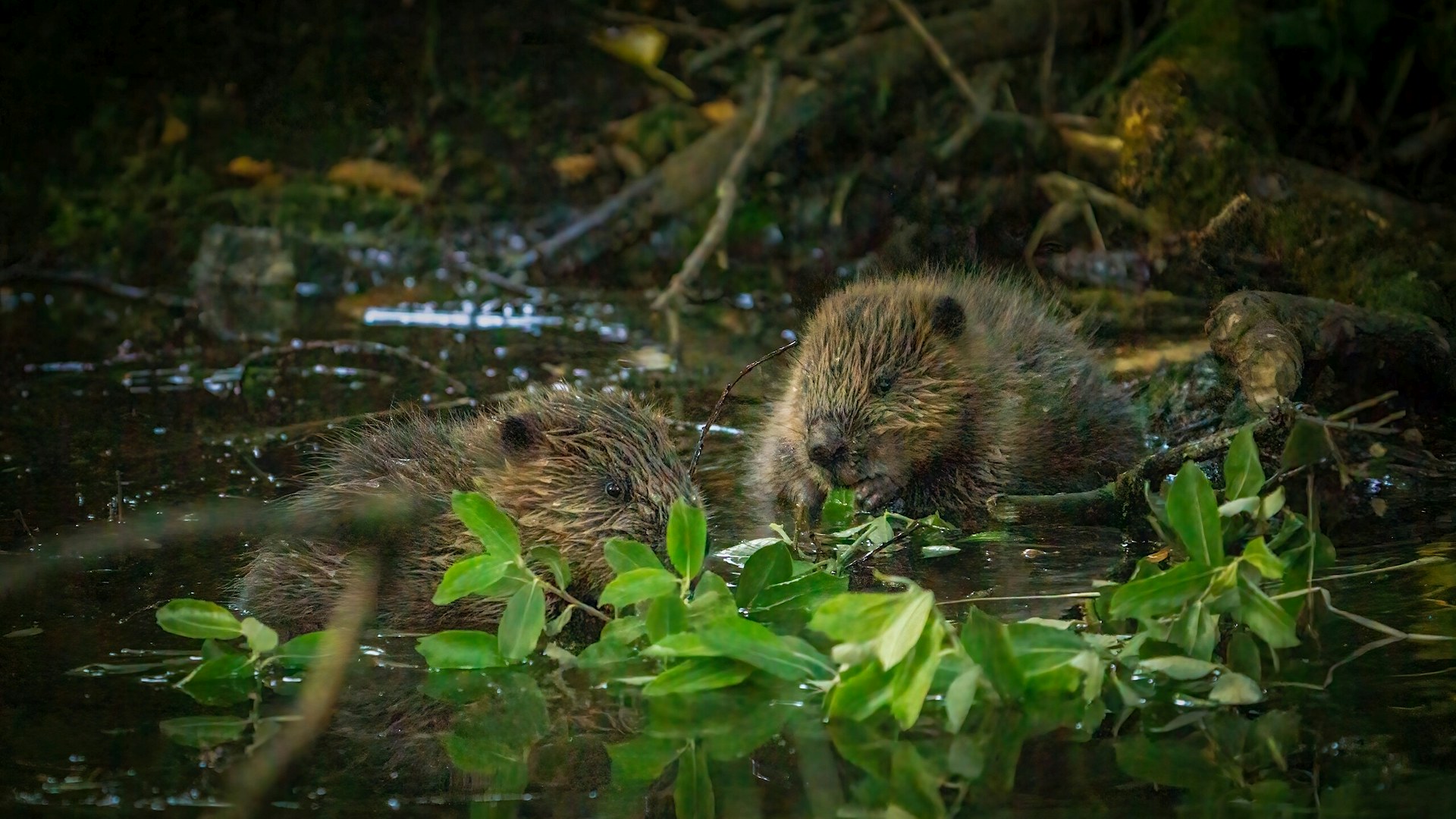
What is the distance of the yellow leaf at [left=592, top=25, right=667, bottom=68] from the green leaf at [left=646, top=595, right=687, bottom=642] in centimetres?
727

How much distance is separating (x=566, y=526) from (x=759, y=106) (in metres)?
4.90

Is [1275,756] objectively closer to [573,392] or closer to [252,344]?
[573,392]

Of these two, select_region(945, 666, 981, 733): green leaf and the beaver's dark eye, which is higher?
select_region(945, 666, 981, 733): green leaf

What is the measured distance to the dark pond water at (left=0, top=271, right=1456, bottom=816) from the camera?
98.0 inches

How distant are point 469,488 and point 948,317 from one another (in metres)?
1.84

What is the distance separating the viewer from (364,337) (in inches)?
276

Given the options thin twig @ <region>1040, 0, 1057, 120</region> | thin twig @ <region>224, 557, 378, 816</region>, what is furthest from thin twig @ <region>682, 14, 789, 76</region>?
thin twig @ <region>224, 557, 378, 816</region>

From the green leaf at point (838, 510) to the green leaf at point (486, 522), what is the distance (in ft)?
4.96

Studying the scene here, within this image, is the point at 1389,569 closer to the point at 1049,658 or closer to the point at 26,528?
the point at 1049,658

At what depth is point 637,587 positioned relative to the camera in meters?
3.11

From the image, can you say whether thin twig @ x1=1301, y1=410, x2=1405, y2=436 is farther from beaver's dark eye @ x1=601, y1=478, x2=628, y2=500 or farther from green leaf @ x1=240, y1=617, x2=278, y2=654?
green leaf @ x1=240, y1=617, x2=278, y2=654

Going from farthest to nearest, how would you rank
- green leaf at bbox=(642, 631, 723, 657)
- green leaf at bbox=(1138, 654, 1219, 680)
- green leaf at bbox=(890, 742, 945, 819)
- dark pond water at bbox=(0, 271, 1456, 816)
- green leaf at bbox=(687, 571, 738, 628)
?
green leaf at bbox=(687, 571, 738, 628) < green leaf at bbox=(642, 631, 723, 657) < green leaf at bbox=(1138, 654, 1219, 680) < dark pond water at bbox=(0, 271, 1456, 816) < green leaf at bbox=(890, 742, 945, 819)

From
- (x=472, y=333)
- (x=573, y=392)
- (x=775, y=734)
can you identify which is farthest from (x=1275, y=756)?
Result: (x=472, y=333)

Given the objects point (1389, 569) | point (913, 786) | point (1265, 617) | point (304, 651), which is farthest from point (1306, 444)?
point (304, 651)
